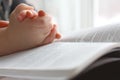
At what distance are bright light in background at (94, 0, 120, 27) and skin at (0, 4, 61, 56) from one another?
0.81 meters

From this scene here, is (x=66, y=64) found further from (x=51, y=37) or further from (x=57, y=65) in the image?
(x=51, y=37)

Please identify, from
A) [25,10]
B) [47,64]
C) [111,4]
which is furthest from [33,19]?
[111,4]

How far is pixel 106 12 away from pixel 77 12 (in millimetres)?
168

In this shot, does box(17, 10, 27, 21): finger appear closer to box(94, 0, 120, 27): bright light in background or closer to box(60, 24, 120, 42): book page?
box(60, 24, 120, 42): book page

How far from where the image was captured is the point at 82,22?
1345 millimetres

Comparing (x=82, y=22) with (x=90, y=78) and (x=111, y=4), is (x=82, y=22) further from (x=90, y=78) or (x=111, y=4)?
(x=90, y=78)

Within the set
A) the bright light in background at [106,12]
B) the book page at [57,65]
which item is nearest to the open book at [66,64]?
the book page at [57,65]

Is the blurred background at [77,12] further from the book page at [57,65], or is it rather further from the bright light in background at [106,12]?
the book page at [57,65]

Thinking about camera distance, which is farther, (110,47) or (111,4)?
(111,4)

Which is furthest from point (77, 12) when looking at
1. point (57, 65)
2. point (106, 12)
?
point (57, 65)

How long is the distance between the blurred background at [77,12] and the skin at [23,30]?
0.84 m

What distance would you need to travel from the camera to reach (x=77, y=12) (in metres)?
1.32

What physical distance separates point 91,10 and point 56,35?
80 centimetres

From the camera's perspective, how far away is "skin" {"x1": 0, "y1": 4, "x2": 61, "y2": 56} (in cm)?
42
